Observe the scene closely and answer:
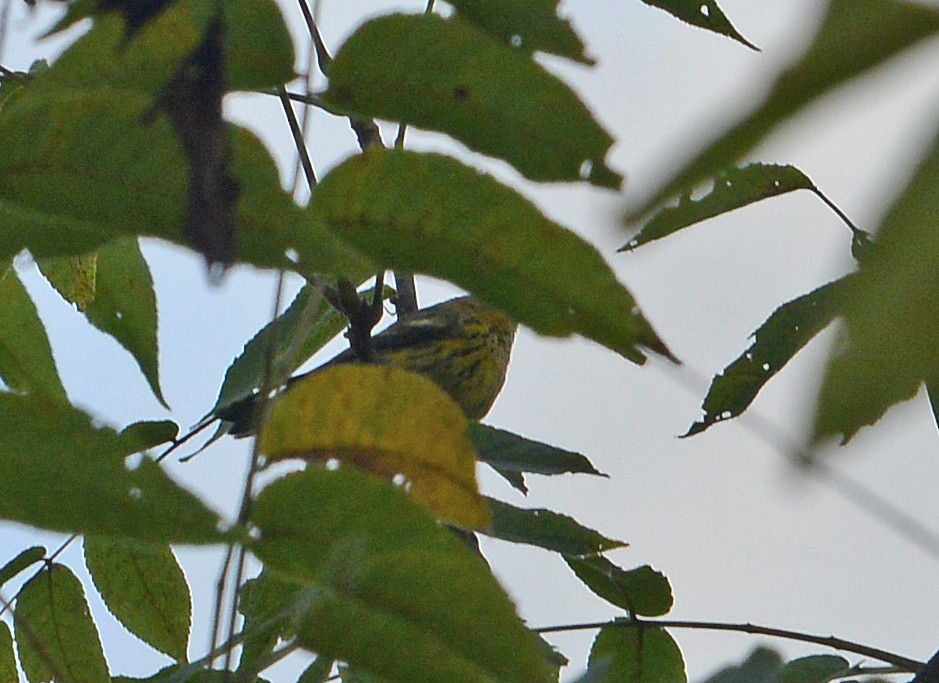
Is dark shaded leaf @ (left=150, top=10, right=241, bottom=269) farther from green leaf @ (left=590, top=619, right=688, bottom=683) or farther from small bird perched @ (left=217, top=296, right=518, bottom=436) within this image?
small bird perched @ (left=217, top=296, right=518, bottom=436)

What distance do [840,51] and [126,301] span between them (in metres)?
1.15

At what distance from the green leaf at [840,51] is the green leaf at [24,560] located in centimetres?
142

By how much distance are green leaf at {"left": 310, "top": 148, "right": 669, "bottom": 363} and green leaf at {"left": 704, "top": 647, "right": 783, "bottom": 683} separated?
0.40 metres

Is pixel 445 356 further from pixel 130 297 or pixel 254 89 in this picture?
pixel 254 89

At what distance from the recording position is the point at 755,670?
1.05m

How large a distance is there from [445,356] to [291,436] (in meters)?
4.06

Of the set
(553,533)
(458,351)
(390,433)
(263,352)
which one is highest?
(458,351)

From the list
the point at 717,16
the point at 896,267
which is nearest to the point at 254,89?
the point at 717,16

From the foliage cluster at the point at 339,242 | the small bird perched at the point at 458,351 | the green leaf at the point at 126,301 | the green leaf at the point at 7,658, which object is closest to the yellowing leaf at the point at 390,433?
the foliage cluster at the point at 339,242

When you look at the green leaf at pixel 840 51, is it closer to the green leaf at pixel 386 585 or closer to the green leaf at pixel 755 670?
the green leaf at pixel 386 585

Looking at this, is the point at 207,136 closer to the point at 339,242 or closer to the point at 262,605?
the point at 339,242

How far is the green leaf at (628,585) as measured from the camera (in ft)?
4.92

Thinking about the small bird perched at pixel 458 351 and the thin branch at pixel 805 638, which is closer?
the thin branch at pixel 805 638

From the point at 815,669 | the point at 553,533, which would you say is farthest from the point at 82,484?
the point at 815,669
